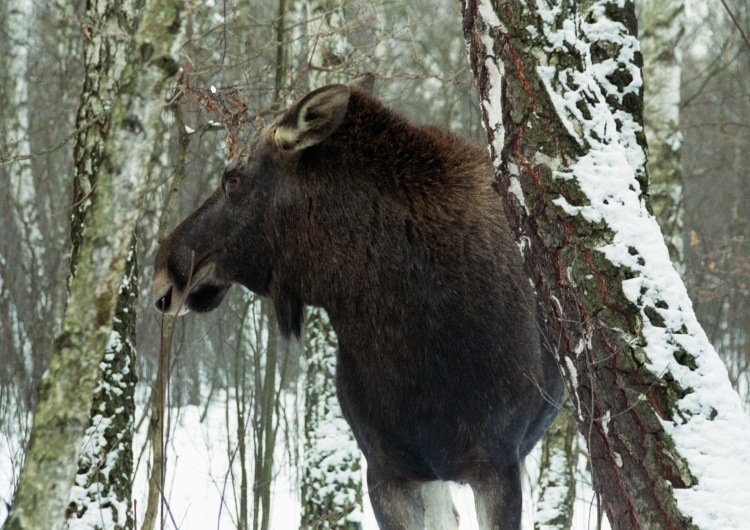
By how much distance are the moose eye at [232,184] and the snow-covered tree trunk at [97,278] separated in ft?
6.20

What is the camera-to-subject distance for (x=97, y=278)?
7.34 feet

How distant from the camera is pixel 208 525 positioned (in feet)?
24.7

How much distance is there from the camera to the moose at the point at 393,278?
3855 millimetres

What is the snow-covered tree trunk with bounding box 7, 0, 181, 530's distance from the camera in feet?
7.18

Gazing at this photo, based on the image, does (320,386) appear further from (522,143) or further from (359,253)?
(522,143)

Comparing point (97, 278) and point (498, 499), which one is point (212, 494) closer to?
point (498, 499)

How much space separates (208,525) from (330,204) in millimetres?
4590

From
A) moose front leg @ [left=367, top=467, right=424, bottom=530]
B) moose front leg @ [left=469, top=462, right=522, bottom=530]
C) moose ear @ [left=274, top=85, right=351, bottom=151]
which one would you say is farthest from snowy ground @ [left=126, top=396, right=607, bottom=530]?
moose ear @ [left=274, top=85, right=351, bottom=151]

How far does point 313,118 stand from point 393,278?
0.84 meters

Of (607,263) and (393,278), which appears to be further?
(393,278)

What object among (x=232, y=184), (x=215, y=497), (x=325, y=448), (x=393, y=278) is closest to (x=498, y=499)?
(x=393, y=278)

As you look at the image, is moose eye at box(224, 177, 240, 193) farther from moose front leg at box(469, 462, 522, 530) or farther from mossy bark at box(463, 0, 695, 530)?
moose front leg at box(469, 462, 522, 530)

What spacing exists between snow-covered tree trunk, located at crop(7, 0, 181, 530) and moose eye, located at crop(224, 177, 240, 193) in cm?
189

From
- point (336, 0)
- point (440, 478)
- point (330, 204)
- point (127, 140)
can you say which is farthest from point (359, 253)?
point (336, 0)
